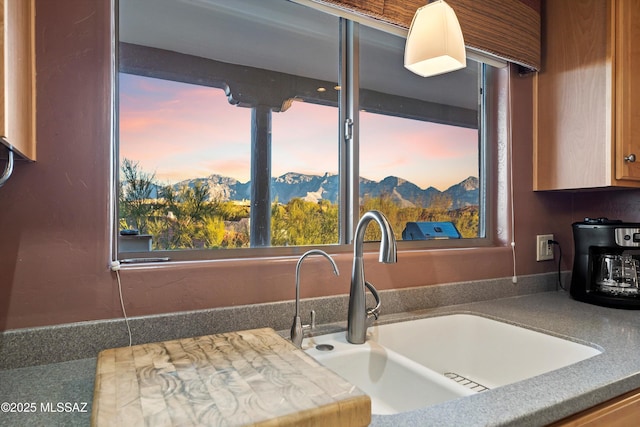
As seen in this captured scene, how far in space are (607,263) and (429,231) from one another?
0.65 metres

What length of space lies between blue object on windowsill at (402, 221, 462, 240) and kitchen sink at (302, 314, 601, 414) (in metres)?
0.40

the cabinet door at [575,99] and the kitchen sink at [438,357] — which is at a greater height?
the cabinet door at [575,99]

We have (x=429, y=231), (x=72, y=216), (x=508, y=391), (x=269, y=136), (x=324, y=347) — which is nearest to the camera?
(x=508, y=391)

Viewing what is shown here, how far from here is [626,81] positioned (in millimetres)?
1380

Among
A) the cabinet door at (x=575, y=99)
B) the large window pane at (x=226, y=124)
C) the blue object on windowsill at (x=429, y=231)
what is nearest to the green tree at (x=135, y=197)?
the large window pane at (x=226, y=124)

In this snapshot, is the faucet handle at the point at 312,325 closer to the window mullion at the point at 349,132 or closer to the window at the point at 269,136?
the window at the point at 269,136

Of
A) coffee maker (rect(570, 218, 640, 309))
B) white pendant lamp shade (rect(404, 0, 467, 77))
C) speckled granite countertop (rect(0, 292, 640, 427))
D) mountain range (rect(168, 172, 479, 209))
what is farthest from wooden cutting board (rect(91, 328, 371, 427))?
coffee maker (rect(570, 218, 640, 309))

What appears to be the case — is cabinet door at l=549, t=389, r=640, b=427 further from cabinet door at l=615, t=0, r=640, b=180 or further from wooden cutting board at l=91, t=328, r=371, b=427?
cabinet door at l=615, t=0, r=640, b=180

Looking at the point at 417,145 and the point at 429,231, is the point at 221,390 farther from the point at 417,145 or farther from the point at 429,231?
the point at 417,145

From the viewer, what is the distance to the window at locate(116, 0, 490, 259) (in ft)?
3.71

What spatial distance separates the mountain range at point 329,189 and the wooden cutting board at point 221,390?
63 cm

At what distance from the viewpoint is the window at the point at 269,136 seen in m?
1.13

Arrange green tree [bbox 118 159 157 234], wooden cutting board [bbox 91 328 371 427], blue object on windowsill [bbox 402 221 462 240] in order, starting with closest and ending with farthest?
wooden cutting board [bbox 91 328 371 427], green tree [bbox 118 159 157 234], blue object on windowsill [bbox 402 221 462 240]

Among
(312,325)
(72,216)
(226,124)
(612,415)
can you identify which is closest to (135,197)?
(72,216)
